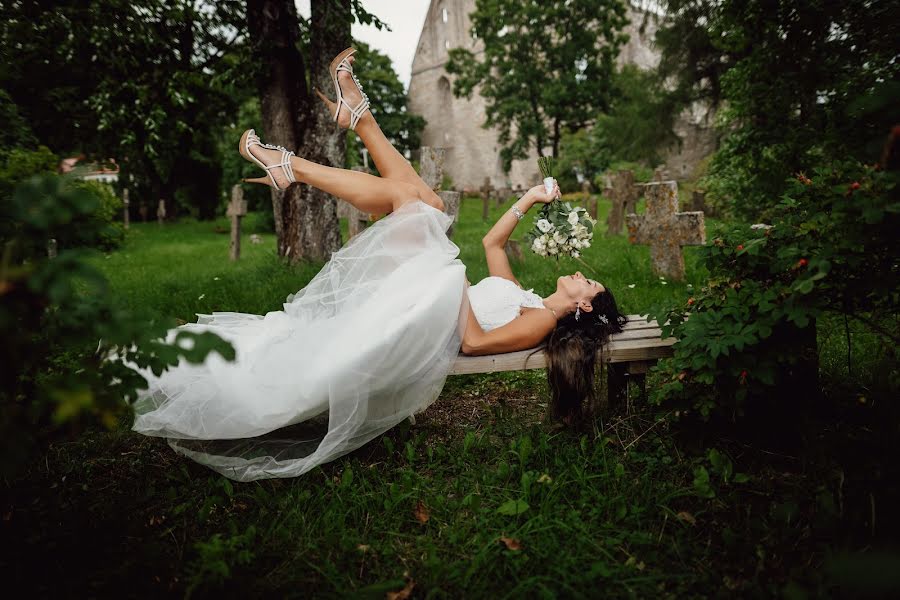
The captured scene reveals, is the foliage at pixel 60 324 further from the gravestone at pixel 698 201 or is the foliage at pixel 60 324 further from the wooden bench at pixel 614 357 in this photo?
the gravestone at pixel 698 201

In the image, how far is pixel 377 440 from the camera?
3.24 metres

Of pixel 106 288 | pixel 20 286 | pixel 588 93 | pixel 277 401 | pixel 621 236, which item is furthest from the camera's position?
pixel 588 93

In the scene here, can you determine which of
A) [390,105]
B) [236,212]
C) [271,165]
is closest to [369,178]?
[271,165]

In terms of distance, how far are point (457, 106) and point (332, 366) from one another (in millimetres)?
33578

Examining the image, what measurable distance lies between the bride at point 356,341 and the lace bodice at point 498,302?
1 cm

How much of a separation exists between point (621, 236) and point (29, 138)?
8.81 metres

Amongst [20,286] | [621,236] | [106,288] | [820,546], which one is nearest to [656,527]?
[820,546]

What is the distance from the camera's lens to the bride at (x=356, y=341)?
2.68 metres

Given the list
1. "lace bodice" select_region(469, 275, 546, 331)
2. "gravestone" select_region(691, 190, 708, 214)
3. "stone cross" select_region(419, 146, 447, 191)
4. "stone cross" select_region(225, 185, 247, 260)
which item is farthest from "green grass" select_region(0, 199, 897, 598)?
"gravestone" select_region(691, 190, 708, 214)

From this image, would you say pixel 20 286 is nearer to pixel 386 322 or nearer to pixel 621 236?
pixel 386 322

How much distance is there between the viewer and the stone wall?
32.5 metres

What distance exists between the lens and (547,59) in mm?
26953

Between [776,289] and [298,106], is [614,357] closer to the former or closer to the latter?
[776,289]

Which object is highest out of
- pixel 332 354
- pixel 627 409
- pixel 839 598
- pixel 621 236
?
pixel 621 236
